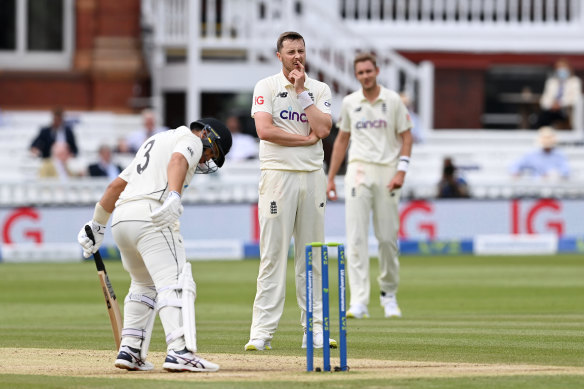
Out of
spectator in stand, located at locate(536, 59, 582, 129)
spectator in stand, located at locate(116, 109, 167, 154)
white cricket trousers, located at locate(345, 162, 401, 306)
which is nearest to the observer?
white cricket trousers, located at locate(345, 162, 401, 306)

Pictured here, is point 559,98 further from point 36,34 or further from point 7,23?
point 7,23

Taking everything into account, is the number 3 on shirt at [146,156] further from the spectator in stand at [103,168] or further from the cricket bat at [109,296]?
the spectator in stand at [103,168]

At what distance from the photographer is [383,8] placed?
1069 inches

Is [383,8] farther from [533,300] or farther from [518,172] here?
[533,300]

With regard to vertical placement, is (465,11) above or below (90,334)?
above

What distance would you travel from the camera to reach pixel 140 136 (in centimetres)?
2138

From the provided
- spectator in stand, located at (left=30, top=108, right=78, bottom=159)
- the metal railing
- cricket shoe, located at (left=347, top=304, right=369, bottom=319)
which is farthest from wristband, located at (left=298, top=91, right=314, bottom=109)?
the metal railing

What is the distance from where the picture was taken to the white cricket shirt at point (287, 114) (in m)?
8.89

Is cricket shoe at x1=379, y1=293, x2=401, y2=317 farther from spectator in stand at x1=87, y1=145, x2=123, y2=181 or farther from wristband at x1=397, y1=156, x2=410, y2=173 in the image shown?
spectator in stand at x1=87, y1=145, x2=123, y2=181

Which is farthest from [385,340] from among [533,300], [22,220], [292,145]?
[22,220]

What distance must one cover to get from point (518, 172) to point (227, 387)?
15.6 m

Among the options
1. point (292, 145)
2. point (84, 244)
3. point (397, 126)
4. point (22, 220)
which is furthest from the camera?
point (22, 220)

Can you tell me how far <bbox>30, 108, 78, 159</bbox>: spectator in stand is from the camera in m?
20.5

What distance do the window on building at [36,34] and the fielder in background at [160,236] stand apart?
16628 millimetres
